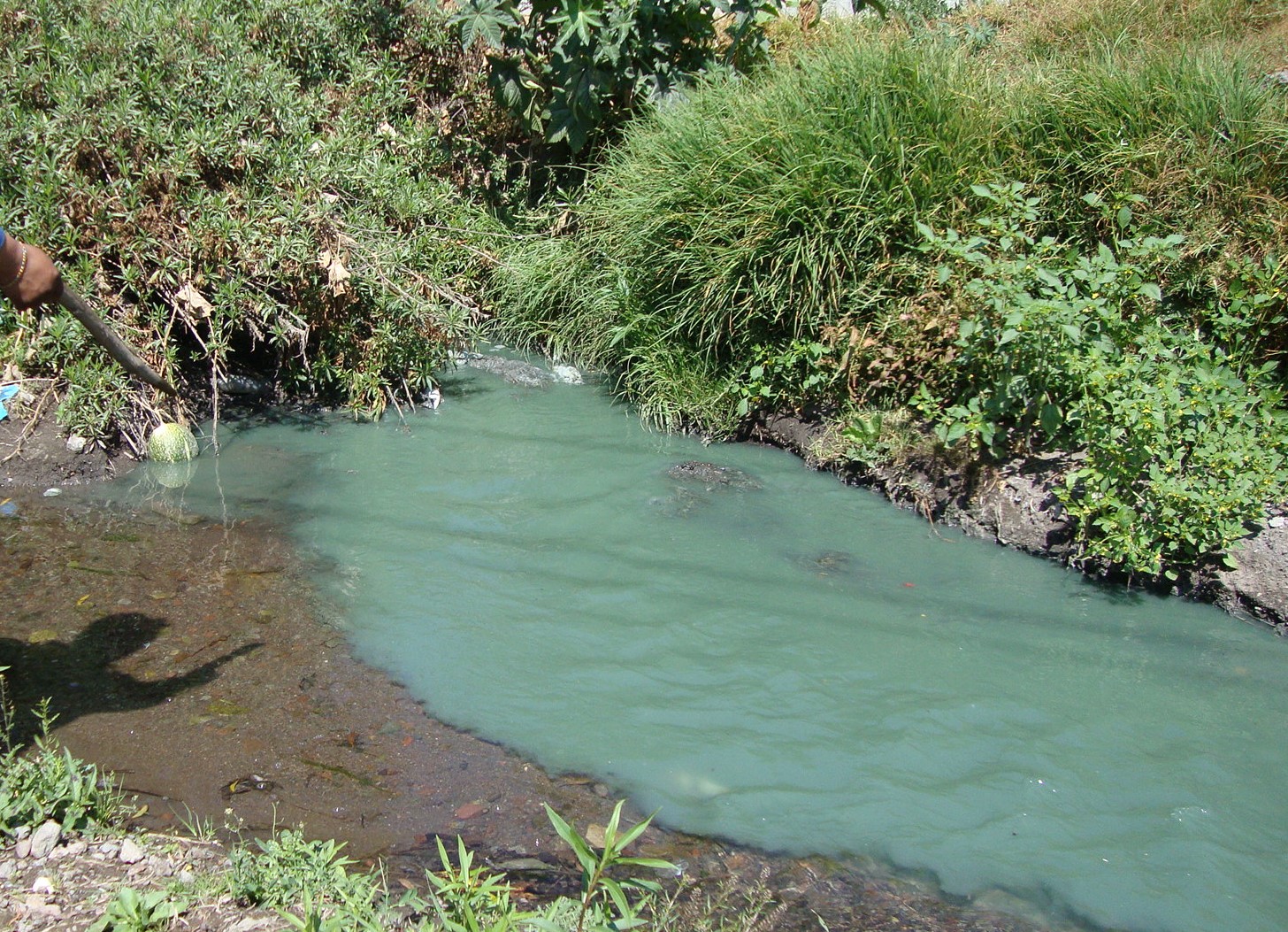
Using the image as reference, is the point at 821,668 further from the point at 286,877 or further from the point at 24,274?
the point at 24,274

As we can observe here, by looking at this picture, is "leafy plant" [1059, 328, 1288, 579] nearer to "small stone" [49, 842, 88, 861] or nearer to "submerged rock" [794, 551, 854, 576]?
"submerged rock" [794, 551, 854, 576]

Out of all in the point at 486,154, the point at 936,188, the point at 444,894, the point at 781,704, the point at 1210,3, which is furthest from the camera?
the point at 486,154

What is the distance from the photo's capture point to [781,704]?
4168mm

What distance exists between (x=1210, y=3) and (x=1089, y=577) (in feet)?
18.5

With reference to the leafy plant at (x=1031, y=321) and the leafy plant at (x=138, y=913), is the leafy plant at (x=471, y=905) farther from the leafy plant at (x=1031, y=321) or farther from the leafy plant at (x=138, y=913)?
the leafy plant at (x=1031, y=321)

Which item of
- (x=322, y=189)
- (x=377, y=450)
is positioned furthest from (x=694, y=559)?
(x=322, y=189)

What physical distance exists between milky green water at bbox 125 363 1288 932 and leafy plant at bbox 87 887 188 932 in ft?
4.63

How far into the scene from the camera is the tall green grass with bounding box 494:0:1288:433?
19.5ft

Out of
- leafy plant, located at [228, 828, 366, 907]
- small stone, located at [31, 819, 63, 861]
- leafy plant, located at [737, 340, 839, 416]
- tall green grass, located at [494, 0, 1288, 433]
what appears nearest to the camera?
leafy plant, located at [228, 828, 366, 907]

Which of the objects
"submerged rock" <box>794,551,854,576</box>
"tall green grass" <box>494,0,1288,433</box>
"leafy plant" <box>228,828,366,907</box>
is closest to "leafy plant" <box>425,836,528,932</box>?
"leafy plant" <box>228,828,366,907</box>

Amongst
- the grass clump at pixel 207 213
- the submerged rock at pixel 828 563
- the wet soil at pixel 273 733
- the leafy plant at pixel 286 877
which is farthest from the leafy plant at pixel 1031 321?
the leafy plant at pixel 286 877

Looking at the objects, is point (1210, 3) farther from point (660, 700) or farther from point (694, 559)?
point (660, 700)

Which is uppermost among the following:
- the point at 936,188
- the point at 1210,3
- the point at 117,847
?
the point at 1210,3

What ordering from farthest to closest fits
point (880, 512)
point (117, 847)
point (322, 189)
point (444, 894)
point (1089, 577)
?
1. point (322, 189)
2. point (880, 512)
3. point (1089, 577)
4. point (117, 847)
5. point (444, 894)
